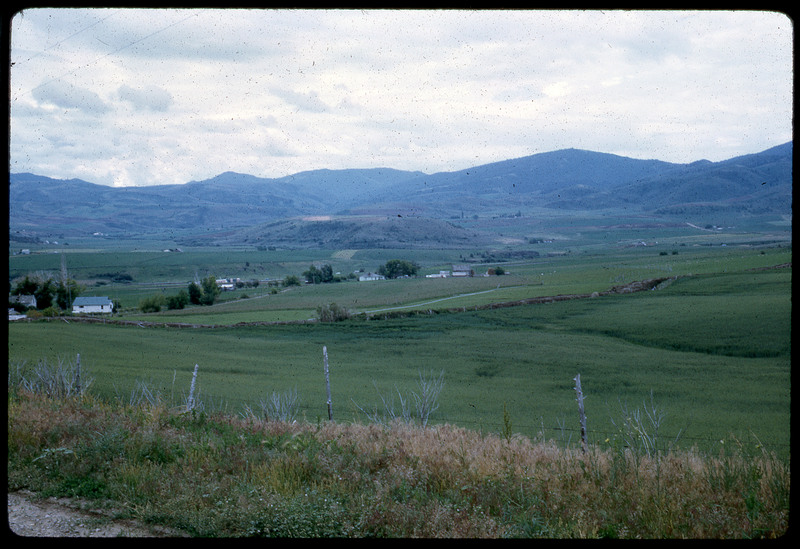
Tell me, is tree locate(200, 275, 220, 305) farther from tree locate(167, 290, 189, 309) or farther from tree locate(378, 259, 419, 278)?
tree locate(378, 259, 419, 278)

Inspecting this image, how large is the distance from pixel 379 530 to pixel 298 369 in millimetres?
20804

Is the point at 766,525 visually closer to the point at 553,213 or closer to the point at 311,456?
the point at 311,456

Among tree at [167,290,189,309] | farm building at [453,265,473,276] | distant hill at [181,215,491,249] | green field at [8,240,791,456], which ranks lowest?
green field at [8,240,791,456]

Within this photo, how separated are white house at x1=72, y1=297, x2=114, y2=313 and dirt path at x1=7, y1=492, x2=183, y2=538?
41.9 metres

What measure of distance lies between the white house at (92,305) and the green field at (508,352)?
2939 millimetres

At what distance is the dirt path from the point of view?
12.6 feet

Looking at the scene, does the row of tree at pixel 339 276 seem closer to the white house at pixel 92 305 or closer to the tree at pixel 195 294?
the tree at pixel 195 294

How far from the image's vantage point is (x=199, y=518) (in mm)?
3928

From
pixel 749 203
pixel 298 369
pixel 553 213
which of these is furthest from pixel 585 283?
pixel 553 213

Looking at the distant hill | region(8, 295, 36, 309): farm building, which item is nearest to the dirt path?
region(8, 295, 36, 309): farm building

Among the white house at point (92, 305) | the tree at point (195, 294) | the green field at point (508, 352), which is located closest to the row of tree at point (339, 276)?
the green field at point (508, 352)

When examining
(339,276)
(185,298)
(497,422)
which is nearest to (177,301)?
(185,298)

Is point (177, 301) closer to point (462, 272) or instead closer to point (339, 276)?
point (339, 276)

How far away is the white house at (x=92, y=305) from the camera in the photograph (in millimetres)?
42225
